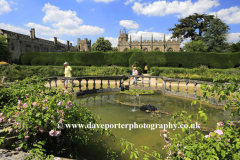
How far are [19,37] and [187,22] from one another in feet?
144

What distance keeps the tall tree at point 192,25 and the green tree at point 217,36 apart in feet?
19.0

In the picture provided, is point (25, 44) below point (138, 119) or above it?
above

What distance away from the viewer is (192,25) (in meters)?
41.0

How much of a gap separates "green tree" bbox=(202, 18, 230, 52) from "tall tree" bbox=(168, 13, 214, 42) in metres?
5.80

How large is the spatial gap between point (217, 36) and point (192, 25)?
1083cm

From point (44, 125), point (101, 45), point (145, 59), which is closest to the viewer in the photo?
point (44, 125)

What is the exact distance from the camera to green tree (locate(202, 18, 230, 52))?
3180 cm

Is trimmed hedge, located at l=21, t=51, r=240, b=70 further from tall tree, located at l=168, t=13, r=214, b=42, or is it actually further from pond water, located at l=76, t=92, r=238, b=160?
tall tree, located at l=168, t=13, r=214, b=42

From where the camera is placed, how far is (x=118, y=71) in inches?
604

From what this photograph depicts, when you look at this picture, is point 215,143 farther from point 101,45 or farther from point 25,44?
point 101,45

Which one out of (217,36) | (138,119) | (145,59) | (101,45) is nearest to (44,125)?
(138,119)

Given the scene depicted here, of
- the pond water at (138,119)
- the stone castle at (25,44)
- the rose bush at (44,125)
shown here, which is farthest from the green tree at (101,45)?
the rose bush at (44,125)

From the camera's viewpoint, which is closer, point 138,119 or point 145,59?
point 138,119

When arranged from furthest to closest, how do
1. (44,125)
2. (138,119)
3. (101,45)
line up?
(101,45)
(138,119)
(44,125)
